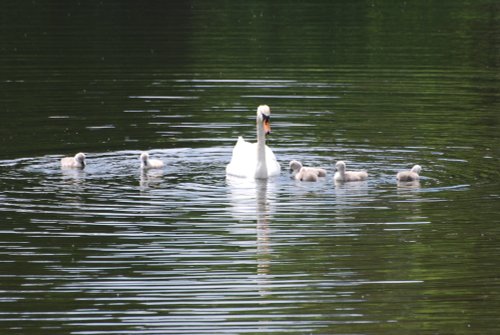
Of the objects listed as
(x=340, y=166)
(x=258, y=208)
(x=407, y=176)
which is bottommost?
(x=258, y=208)

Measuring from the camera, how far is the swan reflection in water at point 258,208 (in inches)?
578

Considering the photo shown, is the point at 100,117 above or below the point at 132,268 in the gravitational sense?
above

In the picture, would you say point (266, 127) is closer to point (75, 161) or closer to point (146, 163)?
point (146, 163)

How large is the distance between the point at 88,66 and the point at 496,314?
22.3m

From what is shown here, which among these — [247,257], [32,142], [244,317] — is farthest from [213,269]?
[32,142]

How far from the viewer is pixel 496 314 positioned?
13.0 meters

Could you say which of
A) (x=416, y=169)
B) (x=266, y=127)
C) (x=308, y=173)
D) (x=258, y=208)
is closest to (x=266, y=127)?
(x=266, y=127)

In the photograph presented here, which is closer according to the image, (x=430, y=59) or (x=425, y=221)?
(x=425, y=221)

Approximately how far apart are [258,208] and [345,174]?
1962 millimetres

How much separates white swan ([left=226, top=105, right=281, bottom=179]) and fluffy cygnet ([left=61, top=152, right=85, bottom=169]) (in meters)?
2.13

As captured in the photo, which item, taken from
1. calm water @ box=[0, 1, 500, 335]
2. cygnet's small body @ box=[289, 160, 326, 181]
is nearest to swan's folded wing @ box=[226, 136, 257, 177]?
calm water @ box=[0, 1, 500, 335]

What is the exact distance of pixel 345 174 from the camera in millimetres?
19266

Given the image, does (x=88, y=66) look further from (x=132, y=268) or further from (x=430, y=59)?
(x=132, y=268)

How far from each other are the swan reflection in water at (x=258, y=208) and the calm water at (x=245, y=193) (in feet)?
0.12
